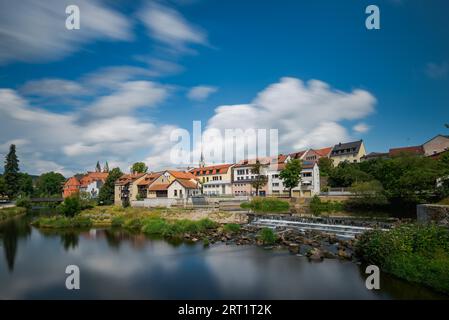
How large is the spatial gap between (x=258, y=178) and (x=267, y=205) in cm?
1326

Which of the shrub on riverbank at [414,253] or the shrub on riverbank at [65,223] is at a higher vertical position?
the shrub on riverbank at [414,253]

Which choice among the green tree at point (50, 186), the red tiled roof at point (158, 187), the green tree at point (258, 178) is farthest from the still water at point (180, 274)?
the green tree at point (50, 186)

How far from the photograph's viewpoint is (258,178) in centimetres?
6131

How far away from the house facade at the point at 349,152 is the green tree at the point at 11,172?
265 feet

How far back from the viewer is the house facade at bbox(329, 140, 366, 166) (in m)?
77.8

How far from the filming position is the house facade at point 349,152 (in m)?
77.8

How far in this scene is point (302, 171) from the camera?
192ft

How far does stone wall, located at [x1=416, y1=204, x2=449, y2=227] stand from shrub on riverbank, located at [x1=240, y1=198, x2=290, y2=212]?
25.3 metres

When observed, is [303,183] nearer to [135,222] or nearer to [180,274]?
[135,222]

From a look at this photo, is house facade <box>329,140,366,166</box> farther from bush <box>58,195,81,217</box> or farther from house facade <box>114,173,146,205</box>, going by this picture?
bush <box>58,195,81,217</box>

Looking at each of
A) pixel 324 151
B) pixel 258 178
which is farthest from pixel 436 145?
pixel 258 178

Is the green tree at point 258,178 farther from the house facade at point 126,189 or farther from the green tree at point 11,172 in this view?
the green tree at point 11,172

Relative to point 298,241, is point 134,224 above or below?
below
